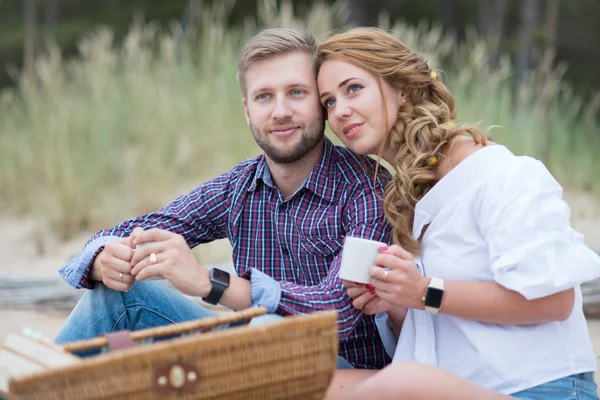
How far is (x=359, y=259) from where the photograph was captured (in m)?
1.63

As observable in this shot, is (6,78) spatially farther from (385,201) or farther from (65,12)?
(385,201)

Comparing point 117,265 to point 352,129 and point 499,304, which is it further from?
point 499,304

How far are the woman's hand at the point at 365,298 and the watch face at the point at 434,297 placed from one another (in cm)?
13

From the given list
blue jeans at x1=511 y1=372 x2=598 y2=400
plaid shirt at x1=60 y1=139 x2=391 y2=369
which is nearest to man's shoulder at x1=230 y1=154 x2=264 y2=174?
plaid shirt at x1=60 y1=139 x2=391 y2=369

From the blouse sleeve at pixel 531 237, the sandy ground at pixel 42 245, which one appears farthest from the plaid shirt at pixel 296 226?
the sandy ground at pixel 42 245

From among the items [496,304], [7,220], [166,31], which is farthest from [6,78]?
[496,304]

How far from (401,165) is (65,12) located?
12.1m

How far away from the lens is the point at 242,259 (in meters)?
2.19

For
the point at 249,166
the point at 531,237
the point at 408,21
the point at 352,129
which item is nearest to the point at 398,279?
the point at 531,237

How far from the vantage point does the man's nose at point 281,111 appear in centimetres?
202

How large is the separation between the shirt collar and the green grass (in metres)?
2.41

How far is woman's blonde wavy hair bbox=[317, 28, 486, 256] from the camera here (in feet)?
6.09

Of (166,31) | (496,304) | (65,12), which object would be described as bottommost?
(496,304)

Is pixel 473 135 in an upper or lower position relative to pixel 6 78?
lower
